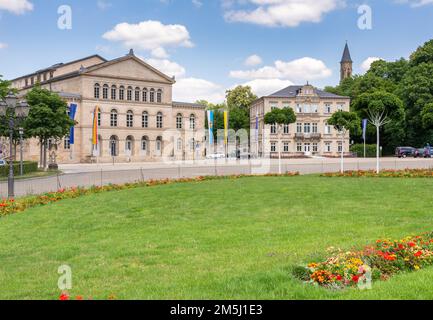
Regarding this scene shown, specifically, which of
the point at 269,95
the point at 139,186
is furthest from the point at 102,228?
the point at 269,95

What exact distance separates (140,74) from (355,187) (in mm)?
58231

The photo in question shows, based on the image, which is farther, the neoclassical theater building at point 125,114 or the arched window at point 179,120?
the arched window at point 179,120

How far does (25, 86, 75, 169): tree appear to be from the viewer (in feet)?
143

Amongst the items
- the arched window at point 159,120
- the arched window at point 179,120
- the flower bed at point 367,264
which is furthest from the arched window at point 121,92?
the flower bed at point 367,264

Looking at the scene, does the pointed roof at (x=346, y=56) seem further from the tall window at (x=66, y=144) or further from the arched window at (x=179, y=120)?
the tall window at (x=66, y=144)

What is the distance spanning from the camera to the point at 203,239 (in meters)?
10.1

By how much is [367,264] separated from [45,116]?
138 feet

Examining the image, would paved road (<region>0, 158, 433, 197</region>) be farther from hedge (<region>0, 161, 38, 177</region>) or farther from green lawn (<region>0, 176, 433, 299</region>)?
green lawn (<region>0, 176, 433, 299</region>)

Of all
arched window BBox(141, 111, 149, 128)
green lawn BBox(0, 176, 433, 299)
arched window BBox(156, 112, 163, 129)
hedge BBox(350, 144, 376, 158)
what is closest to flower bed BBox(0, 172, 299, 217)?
green lawn BBox(0, 176, 433, 299)

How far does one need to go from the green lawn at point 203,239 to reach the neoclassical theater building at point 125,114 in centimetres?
5112

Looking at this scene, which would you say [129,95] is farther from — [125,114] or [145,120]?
[145,120]

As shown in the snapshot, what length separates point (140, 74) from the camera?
72.8 m

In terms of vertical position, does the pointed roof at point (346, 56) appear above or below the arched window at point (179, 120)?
above

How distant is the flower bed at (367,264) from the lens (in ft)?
21.3
